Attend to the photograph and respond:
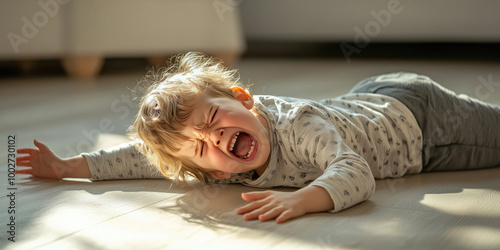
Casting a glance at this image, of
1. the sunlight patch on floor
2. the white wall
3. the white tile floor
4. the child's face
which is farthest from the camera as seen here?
the white wall

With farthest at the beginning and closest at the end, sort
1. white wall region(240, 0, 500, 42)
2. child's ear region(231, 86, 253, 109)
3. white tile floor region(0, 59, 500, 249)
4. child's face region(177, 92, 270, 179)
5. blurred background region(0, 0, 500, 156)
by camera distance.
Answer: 1. white wall region(240, 0, 500, 42)
2. blurred background region(0, 0, 500, 156)
3. child's ear region(231, 86, 253, 109)
4. child's face region(177, 92, 270, 179)
5. white tile floor region(0, 59, 500, 249)

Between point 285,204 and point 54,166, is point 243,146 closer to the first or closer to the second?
point 285,204

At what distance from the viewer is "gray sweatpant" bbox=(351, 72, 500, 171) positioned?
112cm

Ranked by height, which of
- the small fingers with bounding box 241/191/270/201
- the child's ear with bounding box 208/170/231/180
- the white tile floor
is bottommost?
the white tile floor

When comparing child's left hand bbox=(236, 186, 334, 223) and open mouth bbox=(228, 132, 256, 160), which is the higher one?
open mouth bbox=(228, 132, 256, 160)

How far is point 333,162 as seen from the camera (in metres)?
0.87

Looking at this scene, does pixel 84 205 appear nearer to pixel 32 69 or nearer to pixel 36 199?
pixel 36 199

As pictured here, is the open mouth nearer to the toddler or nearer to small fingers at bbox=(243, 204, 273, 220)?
the toddler

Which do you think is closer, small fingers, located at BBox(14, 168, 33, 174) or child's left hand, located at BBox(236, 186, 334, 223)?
child's left hand, located at BBox(236, 186, 334, 223)

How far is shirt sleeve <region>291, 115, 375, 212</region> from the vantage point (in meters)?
0.82

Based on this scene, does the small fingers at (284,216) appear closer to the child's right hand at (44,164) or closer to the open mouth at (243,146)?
the open mouth at (243,146)

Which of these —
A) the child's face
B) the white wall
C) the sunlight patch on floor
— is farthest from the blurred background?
the sunlight patch on floor

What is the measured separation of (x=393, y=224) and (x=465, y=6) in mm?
2497

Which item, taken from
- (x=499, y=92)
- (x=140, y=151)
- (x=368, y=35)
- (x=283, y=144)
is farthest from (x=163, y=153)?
Result: (x=368, y=35)
